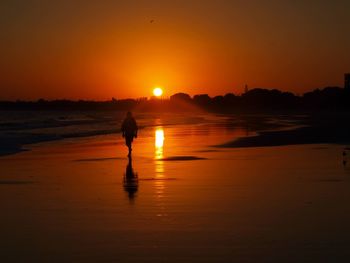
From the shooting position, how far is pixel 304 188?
11922 mm

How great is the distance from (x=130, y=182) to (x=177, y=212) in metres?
4.19

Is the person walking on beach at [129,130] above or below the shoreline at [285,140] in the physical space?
above

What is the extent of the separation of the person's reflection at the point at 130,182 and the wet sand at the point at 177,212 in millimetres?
22

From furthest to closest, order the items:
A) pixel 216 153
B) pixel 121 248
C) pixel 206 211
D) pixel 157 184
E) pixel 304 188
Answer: pixel 216 153 < pixel 157 184 < pixel 304 188 < pixel 206 211 < pixel 121 248

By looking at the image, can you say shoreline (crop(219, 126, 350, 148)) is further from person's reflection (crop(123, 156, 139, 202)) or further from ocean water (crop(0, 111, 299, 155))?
person's reflection (crop(123, 156, 139, 202))

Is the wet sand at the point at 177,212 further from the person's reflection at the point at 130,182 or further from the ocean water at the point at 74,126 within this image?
the ocean water at the point at 74,126

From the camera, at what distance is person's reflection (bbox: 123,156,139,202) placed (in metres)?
11.6

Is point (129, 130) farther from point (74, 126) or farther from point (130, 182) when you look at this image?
point (74, 126)

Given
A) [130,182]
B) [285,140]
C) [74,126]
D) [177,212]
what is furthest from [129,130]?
[74,126]

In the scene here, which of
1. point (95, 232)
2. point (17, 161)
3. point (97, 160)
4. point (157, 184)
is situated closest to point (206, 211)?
point (95, 232)

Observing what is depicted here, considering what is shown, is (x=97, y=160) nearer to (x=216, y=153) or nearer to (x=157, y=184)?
(x=216, y=153)

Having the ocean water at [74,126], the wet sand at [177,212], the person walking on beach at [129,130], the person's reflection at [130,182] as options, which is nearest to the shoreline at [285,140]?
the person walking on beach at [129,130]

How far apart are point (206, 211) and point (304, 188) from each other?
3.29m

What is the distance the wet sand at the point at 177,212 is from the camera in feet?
22.9
